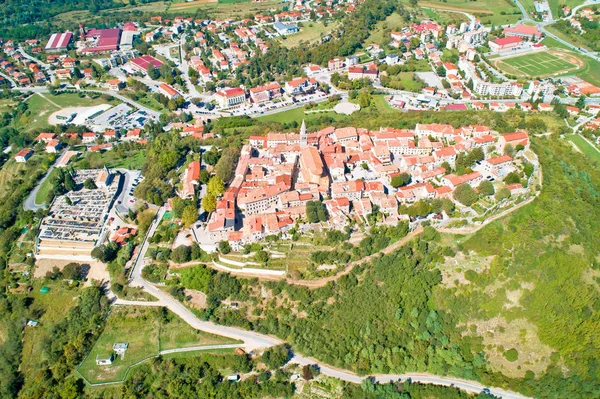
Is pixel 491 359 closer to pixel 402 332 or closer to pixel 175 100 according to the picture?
pixel 402 332

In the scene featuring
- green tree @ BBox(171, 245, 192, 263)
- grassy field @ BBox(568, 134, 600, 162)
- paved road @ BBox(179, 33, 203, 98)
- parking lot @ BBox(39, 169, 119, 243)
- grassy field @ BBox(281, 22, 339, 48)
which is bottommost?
parking lot @ BBox(39, 169, 119, 243)

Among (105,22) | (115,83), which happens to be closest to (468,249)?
(115,83)

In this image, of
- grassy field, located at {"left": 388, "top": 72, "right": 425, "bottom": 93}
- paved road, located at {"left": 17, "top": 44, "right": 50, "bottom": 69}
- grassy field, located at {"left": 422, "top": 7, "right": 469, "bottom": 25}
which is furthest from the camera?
grassy field, located at {"left": 422, "top": 7, "right": 469, "bottom": 25}

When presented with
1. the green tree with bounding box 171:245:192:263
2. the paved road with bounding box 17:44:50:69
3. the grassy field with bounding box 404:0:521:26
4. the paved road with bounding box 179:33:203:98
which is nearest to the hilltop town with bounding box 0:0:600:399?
the green tree with bounding box 171:245:192:263

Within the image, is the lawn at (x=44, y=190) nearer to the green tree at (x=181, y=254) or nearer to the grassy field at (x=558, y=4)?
the green tree at (x=181, y=254)

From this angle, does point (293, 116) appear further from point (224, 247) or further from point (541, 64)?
point (541, 64)

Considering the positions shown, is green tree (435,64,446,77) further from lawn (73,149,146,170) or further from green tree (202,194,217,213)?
Result: lawn (73,149,146,170)
